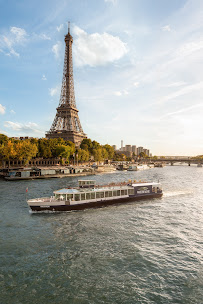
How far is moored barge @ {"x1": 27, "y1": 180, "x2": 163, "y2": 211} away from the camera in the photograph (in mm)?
34013

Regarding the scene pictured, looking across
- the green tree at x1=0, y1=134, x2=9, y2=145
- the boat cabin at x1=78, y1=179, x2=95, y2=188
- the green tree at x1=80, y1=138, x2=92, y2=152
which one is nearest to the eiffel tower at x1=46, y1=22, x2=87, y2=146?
the green tree at x1=80, y1=138, x2=92, y2=152

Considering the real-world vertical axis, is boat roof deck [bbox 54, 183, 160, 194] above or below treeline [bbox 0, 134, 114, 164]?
below

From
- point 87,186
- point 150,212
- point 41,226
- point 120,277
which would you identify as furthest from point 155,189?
point 120,277

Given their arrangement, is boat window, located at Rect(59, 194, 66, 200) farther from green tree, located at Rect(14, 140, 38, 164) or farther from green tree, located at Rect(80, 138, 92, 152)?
green tree, located at Rect(80, 138, 92, 152)

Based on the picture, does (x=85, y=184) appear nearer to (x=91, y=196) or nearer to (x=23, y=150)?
(x=91, y=196)

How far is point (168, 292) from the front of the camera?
15.2 metres

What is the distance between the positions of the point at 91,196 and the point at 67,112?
422 ft

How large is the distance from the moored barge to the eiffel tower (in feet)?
365

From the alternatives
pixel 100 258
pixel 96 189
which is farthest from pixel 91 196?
pixel 100 258

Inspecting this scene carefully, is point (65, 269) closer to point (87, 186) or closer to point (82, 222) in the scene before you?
point (82, 222)

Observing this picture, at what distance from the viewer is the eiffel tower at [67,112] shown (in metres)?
153

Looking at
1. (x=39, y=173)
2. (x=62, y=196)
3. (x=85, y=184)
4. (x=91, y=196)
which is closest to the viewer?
(x=62, y=196)

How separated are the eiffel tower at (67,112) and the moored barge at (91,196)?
11124 centimetres

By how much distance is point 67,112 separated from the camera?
516 feet
